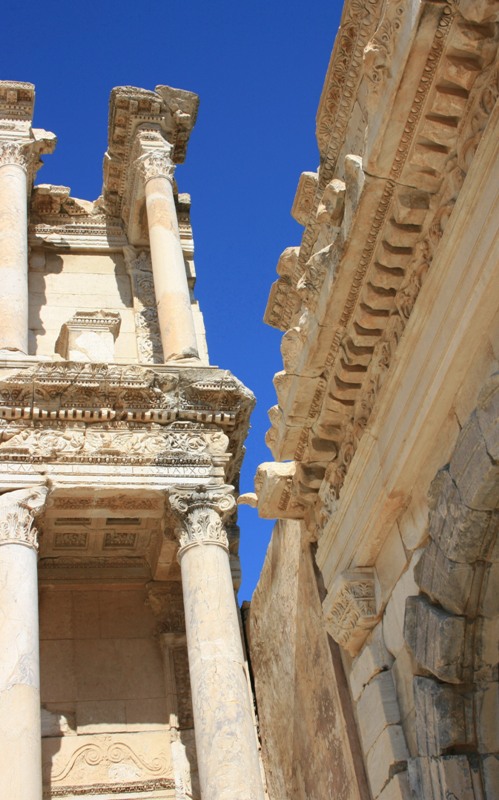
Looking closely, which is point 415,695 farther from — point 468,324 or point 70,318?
point 70,318

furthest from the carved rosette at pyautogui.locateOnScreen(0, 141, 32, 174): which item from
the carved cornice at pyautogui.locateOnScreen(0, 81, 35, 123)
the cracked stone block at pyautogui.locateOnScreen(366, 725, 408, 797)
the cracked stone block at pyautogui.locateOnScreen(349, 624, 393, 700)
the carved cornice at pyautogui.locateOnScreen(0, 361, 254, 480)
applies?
the cracked stone block at pyautogui.locateOnScreen(366, 725, 408, 797)

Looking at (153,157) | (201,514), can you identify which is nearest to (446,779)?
(201,514)

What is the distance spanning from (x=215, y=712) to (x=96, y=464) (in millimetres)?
2959

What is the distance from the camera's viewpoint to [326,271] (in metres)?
6.11

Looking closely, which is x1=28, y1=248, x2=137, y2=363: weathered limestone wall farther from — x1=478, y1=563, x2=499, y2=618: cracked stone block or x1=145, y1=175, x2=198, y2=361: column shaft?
x1=478, y1=563, x2=499, y2=618: cracked stone block

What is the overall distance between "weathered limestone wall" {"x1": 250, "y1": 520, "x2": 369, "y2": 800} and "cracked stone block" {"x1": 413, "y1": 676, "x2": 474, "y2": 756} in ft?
4.44

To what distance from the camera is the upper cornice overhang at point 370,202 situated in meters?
4.73

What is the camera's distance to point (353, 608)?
21.6 feet

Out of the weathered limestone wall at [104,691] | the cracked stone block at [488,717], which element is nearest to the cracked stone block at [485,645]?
the cracked stone block at [488,717]

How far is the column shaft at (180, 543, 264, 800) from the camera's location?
25.0 ft

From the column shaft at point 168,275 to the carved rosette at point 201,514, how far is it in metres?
2.13

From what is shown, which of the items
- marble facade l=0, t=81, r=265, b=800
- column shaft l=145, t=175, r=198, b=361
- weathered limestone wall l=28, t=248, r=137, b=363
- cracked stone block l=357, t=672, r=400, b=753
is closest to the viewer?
cracked stone block l=357, t=672, r=400, b=753

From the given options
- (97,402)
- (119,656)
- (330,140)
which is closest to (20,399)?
(97,402)

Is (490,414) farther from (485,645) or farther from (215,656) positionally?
(215,656)
